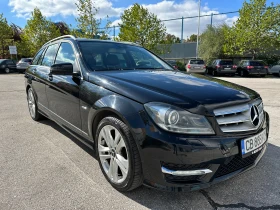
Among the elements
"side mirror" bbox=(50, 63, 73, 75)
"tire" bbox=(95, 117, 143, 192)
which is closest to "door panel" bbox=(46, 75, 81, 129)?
"side mirror" bbox=(50, 63, 73, 75)

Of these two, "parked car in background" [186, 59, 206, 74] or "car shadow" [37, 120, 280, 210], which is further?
"parked car in background" [186, 59, 206, 74]

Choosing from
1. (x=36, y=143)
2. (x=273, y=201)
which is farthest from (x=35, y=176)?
(x=273, y=201)

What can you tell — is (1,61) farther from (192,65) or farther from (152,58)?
(152,58)

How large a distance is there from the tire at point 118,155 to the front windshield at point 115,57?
0.89m

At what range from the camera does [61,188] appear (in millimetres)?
2389

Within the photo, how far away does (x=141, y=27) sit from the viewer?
22.6m

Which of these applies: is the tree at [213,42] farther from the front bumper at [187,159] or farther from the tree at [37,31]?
the front bumper at [187,159]

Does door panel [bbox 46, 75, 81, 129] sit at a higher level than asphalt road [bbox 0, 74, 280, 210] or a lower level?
higher

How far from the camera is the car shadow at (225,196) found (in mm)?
2115

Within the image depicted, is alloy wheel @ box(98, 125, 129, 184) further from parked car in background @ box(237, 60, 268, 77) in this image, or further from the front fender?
parked car in background @ box(237, 60, 268, 77)

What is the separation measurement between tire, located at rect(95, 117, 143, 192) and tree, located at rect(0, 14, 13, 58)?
33.9 m

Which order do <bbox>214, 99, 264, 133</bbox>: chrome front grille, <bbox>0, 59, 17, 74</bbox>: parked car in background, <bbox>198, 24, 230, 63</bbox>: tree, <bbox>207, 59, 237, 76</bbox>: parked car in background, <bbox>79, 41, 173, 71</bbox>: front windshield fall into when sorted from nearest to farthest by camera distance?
<bbox>214, 99, 264, 133</bbox>: chrome front grille
<bbox>79, 41, 173, 71</bbox>: front windshield
<bbox>207, 59, 237, 76</bbox>: parked car in background
<bbox>0, 59, 17, 74</bbox>: parked car in background
<bbox>198, 24, 230, 63</bbox>: tree

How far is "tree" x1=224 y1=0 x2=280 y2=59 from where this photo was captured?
21797 mm

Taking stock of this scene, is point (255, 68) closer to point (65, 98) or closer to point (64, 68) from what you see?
point (65, 98)
